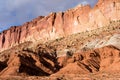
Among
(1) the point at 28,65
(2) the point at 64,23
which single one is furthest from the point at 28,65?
(2) the point at 64,23

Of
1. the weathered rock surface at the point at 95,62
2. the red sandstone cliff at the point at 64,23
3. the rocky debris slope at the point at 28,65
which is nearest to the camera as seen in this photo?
the weathered rock surface at the point at 95,62

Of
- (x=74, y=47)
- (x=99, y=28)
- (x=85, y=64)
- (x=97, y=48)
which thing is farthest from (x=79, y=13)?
(x=85, y=64)

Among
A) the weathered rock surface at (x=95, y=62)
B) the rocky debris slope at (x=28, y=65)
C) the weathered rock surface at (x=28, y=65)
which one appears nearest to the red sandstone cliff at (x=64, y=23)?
the weathered rock surface at (x=95, y=62)

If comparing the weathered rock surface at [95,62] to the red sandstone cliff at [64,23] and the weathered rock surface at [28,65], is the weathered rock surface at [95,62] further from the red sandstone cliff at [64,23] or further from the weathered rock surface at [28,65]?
the red sandstone cliff at [64,23]

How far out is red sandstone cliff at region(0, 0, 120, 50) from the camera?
102250 mm

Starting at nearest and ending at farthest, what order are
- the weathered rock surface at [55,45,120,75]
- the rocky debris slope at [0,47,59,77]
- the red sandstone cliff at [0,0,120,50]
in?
1. the weathered rock surface at [55,45,120,75]
2. the rocky debris slope at [0,47,59,77]
3. the red sandstone cliff at [0,0,120,50]

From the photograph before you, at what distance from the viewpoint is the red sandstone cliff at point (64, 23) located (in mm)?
102250

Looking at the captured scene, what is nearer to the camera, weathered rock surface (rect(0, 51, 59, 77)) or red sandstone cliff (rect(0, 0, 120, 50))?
weathered rock surface (rect(0, 51, 59, 77))

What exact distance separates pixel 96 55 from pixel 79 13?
145 feet

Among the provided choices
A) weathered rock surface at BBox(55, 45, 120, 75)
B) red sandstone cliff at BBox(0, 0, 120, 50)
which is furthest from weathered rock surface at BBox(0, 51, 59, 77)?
red sandstone cliff at BBox(0, 0, 120, 50)

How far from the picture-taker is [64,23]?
12375 cm

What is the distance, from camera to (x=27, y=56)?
258 feet

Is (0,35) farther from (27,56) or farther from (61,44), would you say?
(27,56)

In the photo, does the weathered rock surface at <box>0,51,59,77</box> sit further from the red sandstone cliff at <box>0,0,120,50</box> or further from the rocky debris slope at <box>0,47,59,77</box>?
the red sandstone cliff at <box>0,0,120,50</box>
